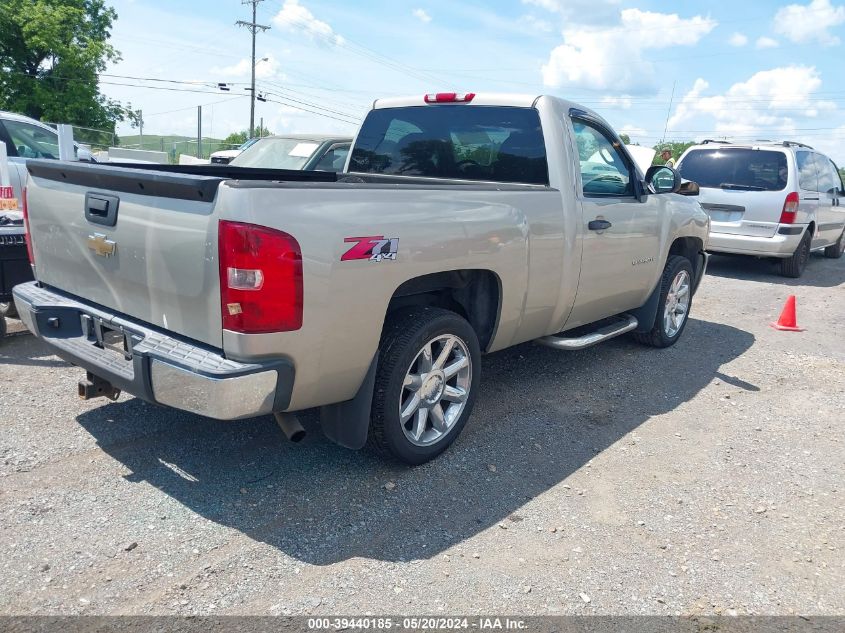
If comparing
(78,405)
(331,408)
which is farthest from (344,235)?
(78,405)

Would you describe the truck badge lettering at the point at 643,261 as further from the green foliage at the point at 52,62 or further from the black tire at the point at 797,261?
the green foliage at the point at 52,62

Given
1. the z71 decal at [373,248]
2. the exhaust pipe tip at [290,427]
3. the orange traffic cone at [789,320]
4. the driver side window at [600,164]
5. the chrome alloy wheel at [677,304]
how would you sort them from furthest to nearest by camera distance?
the orange traffic cone at [789,320], the chrome alloy wheel at [677,304], the driver side window at [600,164], the exhaust pipe tip at [290,427], the z71 decal at [373,248]

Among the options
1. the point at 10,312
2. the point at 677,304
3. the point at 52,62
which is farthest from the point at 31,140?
the point at 52,62

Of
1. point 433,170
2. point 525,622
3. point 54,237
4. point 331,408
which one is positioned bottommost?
point 525,622

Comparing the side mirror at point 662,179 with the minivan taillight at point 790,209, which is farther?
the minivan taillight at point 790,209

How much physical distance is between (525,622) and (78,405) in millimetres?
3066

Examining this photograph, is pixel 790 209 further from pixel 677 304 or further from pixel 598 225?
pixel 598 225

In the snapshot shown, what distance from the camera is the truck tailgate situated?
273 cm

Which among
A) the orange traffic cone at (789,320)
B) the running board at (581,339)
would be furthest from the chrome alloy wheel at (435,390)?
the orange traffic cone at (789,320)

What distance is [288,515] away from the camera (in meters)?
3.14

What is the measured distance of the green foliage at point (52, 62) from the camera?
3359 cm

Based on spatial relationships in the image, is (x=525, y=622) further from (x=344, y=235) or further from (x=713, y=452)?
(x=713, y=452)

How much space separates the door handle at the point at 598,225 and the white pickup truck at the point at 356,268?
0.04 ft

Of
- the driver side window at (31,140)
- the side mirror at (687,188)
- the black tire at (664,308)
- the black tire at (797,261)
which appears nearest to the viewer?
the side mirror at (687,188)
